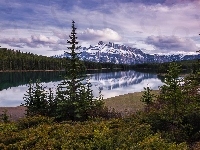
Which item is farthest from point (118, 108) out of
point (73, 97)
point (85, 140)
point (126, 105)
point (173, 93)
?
point (85, 140)

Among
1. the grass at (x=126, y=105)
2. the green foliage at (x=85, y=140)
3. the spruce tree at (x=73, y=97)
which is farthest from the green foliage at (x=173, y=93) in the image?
the grass at (x=126, y=105)

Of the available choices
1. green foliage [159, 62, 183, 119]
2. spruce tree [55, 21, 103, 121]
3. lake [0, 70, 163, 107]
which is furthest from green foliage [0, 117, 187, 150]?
lake [0, 70, 163, 107]

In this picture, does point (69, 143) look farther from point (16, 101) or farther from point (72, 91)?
point (16, 101)

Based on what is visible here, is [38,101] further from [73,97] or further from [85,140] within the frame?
[85,140]

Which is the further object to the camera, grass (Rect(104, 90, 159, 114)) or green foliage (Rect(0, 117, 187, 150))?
grass (Rect(104, 90, 159, 114))

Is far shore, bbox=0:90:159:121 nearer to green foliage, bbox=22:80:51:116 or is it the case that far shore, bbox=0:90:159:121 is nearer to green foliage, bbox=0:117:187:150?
green foliage, bbox=22:80:51:116

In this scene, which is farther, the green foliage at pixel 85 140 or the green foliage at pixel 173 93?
the green foliage at pixel 173 93

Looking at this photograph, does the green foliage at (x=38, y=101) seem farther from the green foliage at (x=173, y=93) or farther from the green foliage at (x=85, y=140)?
the green foliage at (x=85, y=140)

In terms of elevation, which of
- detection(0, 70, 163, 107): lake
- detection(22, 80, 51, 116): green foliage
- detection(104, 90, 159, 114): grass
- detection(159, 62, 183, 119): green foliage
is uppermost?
detection(159, 62, 183, 119): green foliage

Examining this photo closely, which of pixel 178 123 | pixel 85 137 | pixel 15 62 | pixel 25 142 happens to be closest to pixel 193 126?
pixel 178 123

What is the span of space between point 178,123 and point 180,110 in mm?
931

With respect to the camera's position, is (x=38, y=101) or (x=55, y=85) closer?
(x=38, y=101)

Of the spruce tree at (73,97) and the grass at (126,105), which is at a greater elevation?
the spruce tree at (73,97)

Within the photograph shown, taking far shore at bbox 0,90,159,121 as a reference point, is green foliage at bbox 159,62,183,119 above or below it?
above
